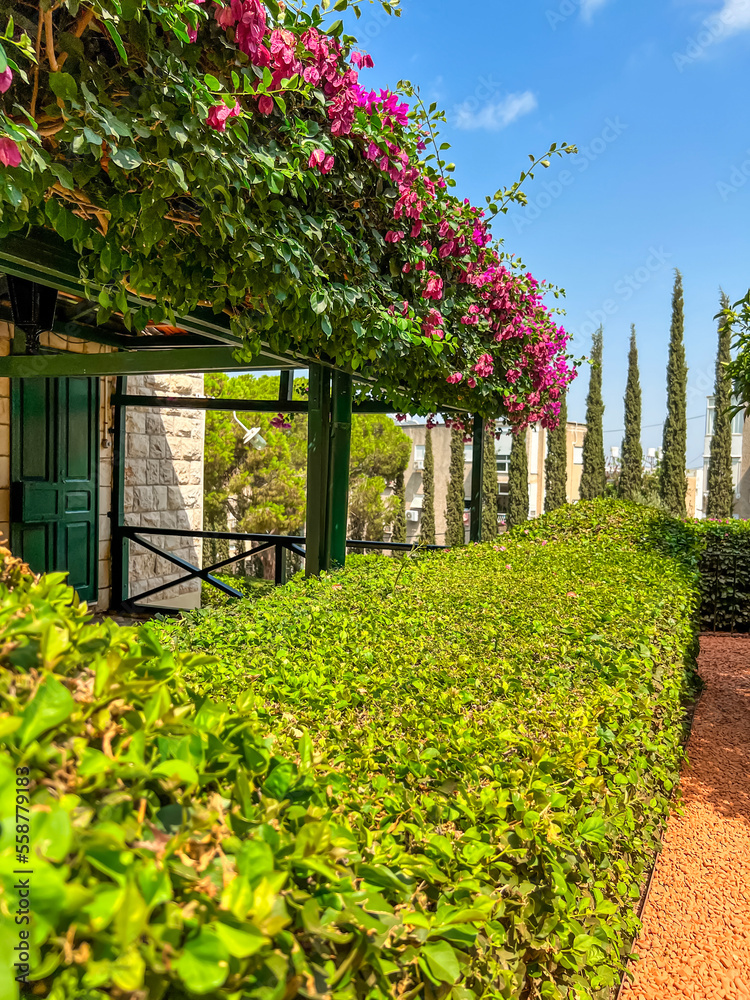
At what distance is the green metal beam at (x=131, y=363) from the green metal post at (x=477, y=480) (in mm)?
3136

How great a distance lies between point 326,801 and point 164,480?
7296mm

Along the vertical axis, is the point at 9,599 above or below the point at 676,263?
below

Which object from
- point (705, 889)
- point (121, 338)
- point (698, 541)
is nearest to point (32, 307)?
point (121, 338)

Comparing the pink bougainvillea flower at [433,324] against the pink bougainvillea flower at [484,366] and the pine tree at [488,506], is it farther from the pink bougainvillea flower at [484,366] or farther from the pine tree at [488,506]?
the pine tree at [488,506]

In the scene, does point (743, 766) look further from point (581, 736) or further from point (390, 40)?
point (390, 40)

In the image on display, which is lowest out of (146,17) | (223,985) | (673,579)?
(673,579)

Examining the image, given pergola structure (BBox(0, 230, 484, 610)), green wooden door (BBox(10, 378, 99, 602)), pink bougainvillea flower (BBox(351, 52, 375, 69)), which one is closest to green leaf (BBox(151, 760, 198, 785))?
pergola structure (BBox(0, 230, 484, 610))

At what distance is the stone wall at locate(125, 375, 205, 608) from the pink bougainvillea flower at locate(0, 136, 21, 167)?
5.56 m

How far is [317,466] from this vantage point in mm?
4066

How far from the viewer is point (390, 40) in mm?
3029

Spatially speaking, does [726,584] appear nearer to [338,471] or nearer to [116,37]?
[338,471]

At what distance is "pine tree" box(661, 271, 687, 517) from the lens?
22.9m

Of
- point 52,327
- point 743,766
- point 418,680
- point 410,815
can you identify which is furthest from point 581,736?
point 52,327

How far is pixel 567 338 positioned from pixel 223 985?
720cm
